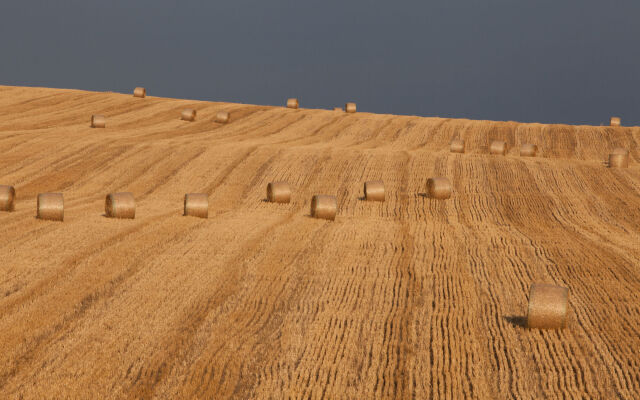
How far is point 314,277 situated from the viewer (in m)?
13.5

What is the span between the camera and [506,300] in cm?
1243

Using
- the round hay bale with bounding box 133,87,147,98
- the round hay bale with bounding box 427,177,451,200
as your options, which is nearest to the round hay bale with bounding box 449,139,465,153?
the round hay bale with bounding box 427,177,451,200

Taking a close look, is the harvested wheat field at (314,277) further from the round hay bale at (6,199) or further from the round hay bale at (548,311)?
the round hay bale at (6,199)

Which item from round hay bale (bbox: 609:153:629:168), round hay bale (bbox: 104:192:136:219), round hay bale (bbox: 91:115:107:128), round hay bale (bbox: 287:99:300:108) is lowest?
round hay bale (bbox: 104:192:136:219)

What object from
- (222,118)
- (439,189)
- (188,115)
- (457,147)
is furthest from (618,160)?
(188,115)

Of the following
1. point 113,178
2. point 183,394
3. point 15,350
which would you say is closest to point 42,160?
point 113,178

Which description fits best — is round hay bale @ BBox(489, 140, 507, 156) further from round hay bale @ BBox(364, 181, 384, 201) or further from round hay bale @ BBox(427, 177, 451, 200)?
round hay bale @ BBox(364, 181, 384, 201)

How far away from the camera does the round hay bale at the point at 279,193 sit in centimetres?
2236

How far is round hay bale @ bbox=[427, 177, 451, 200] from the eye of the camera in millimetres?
23266

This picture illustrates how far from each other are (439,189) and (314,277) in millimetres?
10423

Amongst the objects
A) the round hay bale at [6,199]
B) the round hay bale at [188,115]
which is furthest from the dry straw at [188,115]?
the round hay bale at [6,199]

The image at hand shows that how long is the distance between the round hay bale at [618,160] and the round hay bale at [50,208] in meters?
18.8

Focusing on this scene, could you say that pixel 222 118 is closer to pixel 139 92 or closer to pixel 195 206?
pixel 139 92

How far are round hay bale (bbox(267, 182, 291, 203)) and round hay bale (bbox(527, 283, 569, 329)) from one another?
1202cm
